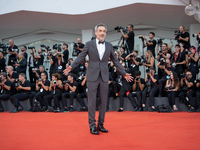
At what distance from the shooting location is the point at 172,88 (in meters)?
6.45

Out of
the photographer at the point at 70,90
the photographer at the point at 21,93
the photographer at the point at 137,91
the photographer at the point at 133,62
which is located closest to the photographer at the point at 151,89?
the photographer at the point at 137,91

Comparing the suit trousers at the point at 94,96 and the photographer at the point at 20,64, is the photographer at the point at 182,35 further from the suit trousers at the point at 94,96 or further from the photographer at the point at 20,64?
the photographer at the point at 20,64

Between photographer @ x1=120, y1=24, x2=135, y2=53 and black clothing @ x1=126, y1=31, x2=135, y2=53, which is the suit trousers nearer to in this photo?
photographer @ x1=120, y1=24, x2=135, y2=53

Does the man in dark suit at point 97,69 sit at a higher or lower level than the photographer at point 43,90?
higher

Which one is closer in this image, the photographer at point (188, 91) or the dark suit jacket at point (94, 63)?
the dark suit jacket at point (94, 63)

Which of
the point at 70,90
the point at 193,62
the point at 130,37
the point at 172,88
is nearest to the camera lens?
the point at 172,88

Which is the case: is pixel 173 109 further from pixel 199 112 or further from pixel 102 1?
pixel 102 1

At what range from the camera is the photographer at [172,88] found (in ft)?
20.8

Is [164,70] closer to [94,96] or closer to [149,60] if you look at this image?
[149,60]

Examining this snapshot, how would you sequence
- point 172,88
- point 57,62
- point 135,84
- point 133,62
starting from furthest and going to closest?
point 57,62 < point 133,62 < point 135,84 < point 172,88

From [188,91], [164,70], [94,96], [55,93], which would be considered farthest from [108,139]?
[55,93]

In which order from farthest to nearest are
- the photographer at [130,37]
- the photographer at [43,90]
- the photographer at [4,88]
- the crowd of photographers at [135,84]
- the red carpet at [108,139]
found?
the photographer at [130,37] → the photographer at [4,88] → the photographer at [43,90] → the crowd of photographers at [135,84] → the red carpet at [108,139]

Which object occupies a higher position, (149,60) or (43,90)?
(149,60)

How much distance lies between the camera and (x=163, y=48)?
284 inches
